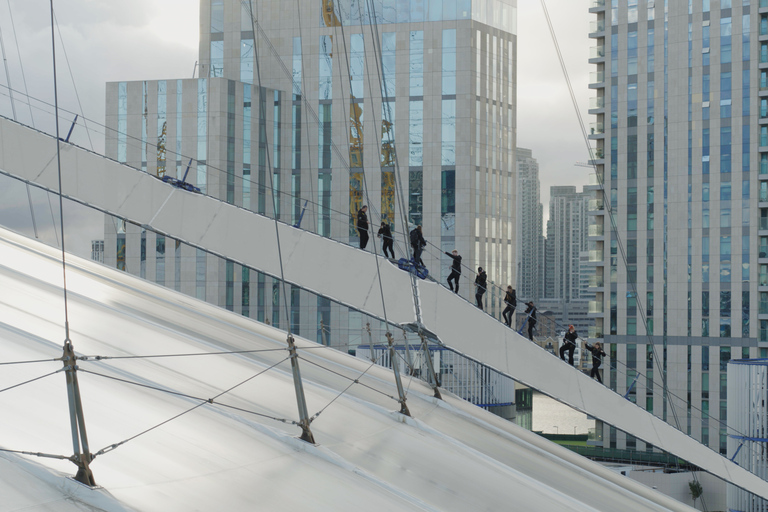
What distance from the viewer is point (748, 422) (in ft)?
87.4

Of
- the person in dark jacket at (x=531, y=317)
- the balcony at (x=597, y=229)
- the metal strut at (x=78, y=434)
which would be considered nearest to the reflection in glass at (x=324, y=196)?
the balcony at (x=597, y=229)

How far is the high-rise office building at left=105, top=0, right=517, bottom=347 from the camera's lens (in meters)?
60.5

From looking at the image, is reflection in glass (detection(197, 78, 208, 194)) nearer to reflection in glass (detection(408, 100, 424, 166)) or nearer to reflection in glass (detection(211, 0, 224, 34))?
reflection in glass (detection(211, 0, 224, 34))

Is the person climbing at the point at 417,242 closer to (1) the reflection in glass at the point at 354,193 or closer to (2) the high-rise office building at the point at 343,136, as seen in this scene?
(2) the high-rise office building at the point at 343,136

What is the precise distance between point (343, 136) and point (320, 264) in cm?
4824

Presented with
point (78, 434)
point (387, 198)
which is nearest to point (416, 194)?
point (387, 198)

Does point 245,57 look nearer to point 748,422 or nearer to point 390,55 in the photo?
point 390,55

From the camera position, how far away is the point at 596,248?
6412 cm

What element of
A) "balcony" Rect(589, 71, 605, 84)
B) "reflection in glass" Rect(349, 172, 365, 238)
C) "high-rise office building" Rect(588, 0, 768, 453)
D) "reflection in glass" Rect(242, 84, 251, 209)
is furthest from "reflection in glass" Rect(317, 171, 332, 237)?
"balcony" Rect(589, 71, 605, 84)

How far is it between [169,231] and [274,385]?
844 centimetres

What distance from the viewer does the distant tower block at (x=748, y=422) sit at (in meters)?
25.9

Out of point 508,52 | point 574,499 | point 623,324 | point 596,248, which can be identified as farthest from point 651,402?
point 574,499

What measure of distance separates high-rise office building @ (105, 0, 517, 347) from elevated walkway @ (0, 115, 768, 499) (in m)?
42.4

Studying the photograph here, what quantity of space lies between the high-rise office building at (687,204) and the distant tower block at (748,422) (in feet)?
100
